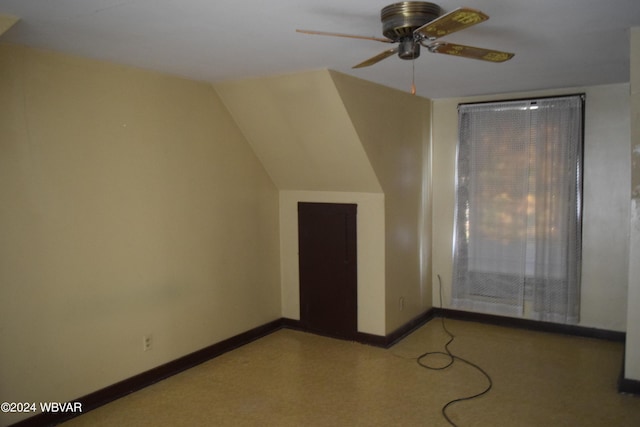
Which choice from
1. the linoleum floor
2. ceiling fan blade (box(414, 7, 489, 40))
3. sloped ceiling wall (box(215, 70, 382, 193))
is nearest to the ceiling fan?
ceiling fan blade (box(414, 7, 489, 40))

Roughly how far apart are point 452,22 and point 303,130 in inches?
87.2

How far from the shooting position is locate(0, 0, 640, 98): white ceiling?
2.14 metres

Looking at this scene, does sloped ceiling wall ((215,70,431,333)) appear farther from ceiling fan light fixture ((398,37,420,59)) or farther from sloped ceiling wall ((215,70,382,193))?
ceiling fan light fixture ((398,37,420,59))

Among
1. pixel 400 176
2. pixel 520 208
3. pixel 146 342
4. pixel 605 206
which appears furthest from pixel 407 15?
pixel 605 206

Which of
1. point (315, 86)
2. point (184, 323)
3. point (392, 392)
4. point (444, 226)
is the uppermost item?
point (315, 86)

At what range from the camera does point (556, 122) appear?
4367 millimetres

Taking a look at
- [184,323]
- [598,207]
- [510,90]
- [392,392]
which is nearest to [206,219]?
[184,323]

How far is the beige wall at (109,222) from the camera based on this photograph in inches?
110

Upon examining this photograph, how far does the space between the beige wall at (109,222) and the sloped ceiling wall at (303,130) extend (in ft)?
0.72

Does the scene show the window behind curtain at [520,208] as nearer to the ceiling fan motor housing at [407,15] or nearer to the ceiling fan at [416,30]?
the ceiling fan at [416,30]

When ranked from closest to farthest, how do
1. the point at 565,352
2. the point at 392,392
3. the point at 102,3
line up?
the point at 102,3, the point at 392,392, the point at 565,352

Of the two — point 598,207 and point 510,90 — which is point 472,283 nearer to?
point 598,207

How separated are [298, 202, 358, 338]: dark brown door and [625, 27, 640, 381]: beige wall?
6.99 ft

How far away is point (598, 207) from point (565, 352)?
1.33 m
